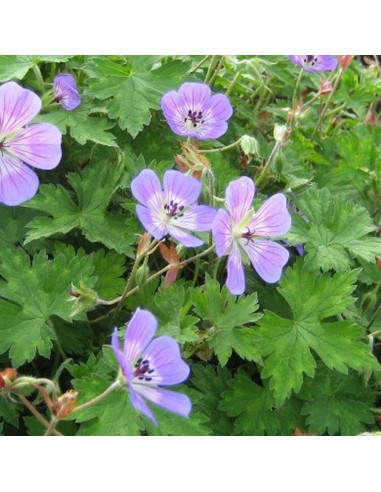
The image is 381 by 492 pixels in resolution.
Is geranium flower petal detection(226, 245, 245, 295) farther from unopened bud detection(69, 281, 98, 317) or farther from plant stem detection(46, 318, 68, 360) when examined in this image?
plant stem detection(46, 318, 68, 360)

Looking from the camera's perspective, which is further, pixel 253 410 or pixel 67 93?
pixel 67 93

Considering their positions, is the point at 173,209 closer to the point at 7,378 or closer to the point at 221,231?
the point at 221,231

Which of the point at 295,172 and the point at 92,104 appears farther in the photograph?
the point at 295,172

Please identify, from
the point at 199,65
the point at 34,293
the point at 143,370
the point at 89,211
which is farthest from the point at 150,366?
the point at 199,65

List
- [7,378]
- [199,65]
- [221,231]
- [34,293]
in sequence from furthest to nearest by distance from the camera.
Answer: [199,65] < [34,293] < [221,231] < [7,378]

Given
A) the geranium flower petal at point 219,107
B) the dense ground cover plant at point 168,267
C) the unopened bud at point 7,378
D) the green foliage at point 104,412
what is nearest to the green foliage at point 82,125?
the dense ground cover plant at point 168,267

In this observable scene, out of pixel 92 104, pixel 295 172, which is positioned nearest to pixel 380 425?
pixel 295 172

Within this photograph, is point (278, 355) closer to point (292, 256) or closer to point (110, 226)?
point (292, 256)
